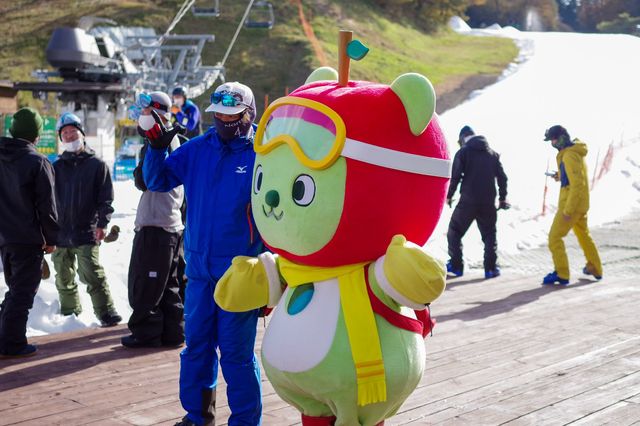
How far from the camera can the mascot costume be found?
2.94 m

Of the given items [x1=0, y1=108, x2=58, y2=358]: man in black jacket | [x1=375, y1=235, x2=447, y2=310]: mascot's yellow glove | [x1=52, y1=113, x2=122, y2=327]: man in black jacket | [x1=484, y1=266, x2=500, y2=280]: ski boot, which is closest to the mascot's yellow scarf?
[x1=375, y1=235, x2=447, y2=310]: mascot's yellow glove

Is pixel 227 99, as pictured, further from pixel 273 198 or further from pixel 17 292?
pixel 17 292

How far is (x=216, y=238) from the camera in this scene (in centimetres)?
383

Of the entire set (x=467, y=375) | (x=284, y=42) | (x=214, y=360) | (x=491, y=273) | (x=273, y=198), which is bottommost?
(x=491, y=273)

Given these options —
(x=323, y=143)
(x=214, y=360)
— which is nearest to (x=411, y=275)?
(x=323, y=143)

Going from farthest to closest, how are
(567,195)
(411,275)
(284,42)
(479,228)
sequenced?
(284,42), (479,228), (567,195), (411,275)

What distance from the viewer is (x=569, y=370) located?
544 cm

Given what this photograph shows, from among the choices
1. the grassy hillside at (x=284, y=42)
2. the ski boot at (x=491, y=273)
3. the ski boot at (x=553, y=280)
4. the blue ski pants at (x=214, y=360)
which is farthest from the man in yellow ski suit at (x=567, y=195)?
the grassy hillside at (x=284, y=42)

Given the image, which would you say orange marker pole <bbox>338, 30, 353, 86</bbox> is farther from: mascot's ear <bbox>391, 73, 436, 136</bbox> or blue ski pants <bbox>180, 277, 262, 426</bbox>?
blue ski pants <bbox>180, 277, 262, 426</bbox>

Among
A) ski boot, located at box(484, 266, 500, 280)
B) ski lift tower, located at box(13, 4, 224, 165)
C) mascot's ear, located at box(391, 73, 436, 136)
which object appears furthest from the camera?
ski lift tower, located at box(13, 4, 224, 165)

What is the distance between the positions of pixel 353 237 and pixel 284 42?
2993cm

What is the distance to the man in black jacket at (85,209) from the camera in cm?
644

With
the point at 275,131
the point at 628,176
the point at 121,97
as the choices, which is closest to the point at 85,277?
the point at 275,131

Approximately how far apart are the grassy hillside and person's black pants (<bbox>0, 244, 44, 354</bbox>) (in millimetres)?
23185
